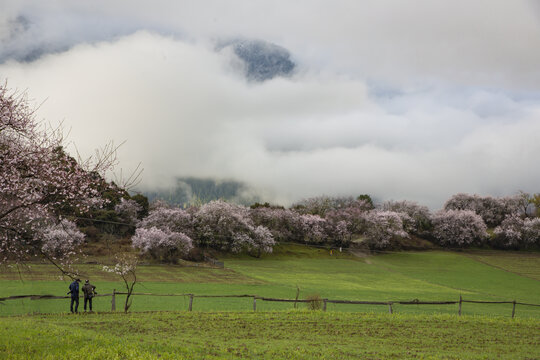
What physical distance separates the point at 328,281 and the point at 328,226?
157 ft

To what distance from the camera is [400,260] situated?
294 ft

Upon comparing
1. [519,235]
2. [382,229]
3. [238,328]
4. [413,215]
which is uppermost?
[413,215]

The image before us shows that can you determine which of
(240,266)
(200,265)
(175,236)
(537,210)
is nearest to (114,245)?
(175,236)

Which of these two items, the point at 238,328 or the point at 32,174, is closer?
the point at 32,174

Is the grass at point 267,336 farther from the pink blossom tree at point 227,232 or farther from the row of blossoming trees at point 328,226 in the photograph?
the pink blossom tree at point 227,232

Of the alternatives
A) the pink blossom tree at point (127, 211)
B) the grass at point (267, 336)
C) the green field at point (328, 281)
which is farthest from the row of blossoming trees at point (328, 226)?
the grass at point (267, 336)

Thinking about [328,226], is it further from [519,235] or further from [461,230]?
[519,235]

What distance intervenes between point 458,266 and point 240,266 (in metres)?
47.3

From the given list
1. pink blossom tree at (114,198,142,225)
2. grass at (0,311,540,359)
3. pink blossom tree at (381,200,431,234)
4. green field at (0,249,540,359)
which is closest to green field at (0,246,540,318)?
green field at (0,249,540,359)

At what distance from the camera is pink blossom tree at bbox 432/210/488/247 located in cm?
10600

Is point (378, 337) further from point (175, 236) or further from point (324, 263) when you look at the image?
point (324, 263)

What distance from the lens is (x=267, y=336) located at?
1867 cm

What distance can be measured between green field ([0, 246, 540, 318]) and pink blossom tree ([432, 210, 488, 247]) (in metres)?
7.71

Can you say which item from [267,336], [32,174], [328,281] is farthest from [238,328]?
[328,281]
